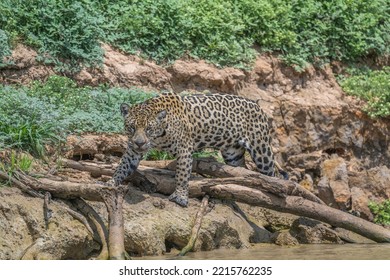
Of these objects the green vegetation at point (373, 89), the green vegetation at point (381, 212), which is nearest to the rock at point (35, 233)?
the green vegetation at point (381, 212)

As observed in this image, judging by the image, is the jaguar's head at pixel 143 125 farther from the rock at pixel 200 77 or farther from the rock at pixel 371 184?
the rock at pixel 371 184

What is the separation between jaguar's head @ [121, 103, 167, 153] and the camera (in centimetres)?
1281

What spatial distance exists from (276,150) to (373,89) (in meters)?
2.52

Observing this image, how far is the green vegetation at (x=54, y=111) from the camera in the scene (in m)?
13.4

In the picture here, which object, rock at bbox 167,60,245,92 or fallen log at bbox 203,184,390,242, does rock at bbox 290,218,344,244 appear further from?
rock at bbox 167,60,245,92

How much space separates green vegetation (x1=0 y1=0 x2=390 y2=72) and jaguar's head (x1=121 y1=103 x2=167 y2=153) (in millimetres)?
3647

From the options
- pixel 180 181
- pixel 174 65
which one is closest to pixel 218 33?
pixel 174 65

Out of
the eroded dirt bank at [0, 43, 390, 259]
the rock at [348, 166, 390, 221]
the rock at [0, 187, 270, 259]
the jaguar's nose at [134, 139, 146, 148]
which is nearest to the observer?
the rock at [0, 187, 270, 259]

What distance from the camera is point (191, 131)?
13.7m

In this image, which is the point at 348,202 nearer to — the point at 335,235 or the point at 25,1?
the point at 335,235

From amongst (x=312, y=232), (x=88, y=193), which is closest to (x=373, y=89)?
(x=312, y=232)

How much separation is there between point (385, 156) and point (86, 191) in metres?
8.00

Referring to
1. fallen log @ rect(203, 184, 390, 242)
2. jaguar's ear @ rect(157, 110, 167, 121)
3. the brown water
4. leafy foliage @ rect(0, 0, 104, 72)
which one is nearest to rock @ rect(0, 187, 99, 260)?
the brown water

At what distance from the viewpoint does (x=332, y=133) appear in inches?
707
